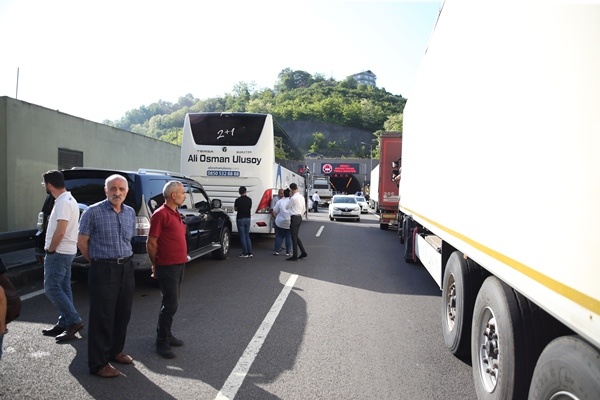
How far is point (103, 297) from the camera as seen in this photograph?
4137 mm

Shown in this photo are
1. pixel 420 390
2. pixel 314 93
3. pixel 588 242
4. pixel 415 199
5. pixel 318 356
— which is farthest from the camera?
pixel 314 93

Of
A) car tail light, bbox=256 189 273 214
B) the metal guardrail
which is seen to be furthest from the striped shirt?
car tail light, bbox=256 189 273 214

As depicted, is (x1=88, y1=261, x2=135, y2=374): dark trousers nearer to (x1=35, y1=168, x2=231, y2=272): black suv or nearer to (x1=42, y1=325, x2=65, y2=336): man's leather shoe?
(x1=42, y1=325, x2=65, y2=336): man's leather shoe

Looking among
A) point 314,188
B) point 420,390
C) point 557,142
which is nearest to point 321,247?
point 420,390

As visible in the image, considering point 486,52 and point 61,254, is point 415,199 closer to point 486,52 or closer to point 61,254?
point 486,52

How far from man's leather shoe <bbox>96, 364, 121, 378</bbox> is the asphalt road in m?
0.04

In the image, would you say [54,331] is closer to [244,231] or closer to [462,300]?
[462,300]

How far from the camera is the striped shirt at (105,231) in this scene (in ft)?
13.7

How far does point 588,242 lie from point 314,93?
15744 cm

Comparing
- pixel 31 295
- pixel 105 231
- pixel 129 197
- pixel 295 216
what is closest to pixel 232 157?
pixel 295 216

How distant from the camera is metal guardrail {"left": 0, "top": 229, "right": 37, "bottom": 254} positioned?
738 centimetres

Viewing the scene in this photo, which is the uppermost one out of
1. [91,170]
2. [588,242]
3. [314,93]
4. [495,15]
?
[314,93]

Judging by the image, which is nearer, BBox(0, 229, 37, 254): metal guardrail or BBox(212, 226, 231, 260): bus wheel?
BBox(0, 229, 37, 254): metal guardrail

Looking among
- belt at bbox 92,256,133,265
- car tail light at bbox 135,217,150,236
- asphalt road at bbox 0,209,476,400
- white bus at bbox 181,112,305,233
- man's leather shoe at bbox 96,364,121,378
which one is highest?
white bus at bbox 181,112,305,233
